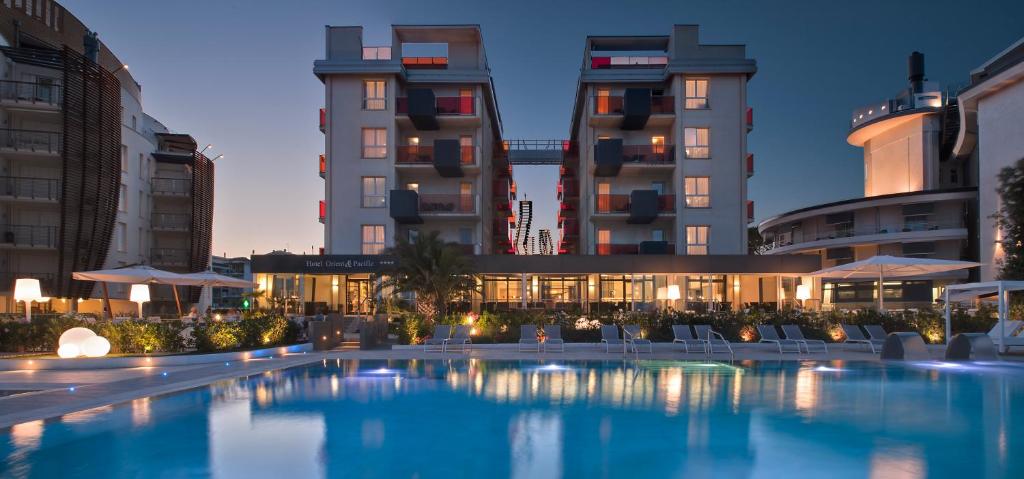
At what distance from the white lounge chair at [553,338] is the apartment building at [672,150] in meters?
14.8

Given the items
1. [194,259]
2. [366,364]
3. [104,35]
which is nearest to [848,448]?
[366,364]

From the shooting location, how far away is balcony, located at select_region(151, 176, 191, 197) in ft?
133

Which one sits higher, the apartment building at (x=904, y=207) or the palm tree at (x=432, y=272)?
the apartment building at (x=904, y=207)

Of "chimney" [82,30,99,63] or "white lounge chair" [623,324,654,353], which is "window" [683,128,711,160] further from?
"chimney" [82,30,99,63]

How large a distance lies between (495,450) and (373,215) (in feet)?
91.2

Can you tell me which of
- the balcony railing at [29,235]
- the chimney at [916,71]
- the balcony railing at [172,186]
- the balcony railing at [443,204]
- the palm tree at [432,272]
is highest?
the chimney at [916,71]

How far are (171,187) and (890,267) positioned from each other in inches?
1532

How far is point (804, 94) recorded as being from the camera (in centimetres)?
5634

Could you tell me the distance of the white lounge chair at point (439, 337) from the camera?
774 inches

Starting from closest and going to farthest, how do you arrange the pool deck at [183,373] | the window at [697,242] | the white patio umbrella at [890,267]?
the pool deck at [183,373] → the white patio umbrella at [890,267] → the window at [697,242]

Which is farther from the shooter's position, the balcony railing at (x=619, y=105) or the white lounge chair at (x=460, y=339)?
the balcony railing at (x=619, y=105)

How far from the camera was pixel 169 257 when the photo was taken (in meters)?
40.6

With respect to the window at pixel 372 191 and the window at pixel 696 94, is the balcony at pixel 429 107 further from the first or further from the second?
the window at pixel 696 94

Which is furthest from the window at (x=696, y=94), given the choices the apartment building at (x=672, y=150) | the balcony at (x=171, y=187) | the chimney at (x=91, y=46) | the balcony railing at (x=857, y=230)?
the chimney at (x=91, y=46)
